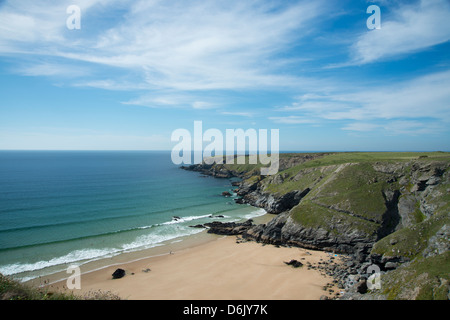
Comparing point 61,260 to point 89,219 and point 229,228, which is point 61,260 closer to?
point 89,219

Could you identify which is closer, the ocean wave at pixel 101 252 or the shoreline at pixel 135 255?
the shoreline at pixel 135 255

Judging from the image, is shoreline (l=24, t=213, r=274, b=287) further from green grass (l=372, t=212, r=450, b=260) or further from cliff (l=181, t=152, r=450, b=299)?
green grass (l=372, t=212, r=450, b=260)

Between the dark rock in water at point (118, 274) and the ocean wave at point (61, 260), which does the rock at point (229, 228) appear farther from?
the dark rock in water at point (118, 274)

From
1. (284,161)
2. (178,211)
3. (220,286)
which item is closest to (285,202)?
(178,211)

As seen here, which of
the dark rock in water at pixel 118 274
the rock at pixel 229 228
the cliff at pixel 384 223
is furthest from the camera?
the rock at pixel 229 228

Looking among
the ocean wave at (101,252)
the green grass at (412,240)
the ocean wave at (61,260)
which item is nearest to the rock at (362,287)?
the green grass at (412,240)

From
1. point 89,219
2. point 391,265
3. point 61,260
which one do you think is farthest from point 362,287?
point 89,219
